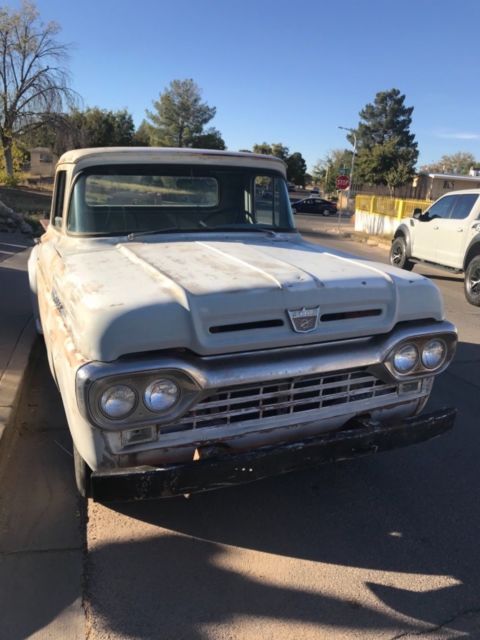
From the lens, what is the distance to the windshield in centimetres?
367

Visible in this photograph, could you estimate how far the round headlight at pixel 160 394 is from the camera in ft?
7.48

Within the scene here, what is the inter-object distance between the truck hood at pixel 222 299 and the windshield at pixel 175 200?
22.0 inches

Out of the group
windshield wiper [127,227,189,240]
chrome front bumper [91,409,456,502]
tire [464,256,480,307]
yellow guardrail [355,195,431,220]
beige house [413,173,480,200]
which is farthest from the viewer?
beige house [413,173,480,200]

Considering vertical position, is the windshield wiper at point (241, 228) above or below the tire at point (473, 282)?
above

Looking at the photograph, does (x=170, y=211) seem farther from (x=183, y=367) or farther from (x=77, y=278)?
(x=183, y=367)

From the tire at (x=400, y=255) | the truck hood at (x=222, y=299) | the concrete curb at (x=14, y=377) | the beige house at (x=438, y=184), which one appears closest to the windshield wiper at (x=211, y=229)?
the truck hood at (x=222, y=299)

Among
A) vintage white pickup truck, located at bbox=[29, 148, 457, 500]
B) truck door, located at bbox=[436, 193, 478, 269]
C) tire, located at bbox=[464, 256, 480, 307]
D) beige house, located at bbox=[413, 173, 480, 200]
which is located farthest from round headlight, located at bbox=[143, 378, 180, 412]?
beige house, located at bbox=[413, 173, 480, 200]

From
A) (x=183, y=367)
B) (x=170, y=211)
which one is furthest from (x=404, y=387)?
(x=170, y=211)

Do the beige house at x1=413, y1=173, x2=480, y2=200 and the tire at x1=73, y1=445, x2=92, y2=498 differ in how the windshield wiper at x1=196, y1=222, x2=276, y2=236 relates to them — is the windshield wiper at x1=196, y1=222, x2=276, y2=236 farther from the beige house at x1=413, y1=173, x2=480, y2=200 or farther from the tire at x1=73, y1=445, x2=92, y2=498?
the beige house at x1=413, y1=173, x2=480, y2=200

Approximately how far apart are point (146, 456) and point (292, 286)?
102cm

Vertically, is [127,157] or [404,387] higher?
[127,157]

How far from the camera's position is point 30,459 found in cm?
363

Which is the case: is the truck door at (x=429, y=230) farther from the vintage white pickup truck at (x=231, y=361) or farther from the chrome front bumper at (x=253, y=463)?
the chrome front bumper at (x=253, y=463)

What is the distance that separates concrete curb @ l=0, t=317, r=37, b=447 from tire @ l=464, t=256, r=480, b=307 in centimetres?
740
